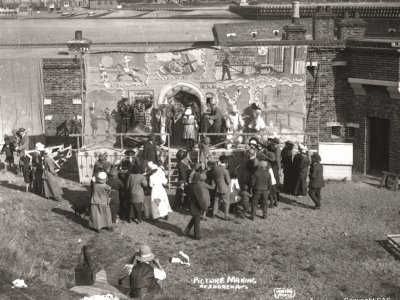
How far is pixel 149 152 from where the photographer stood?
1938 centimetres

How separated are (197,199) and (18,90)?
11.0 metres

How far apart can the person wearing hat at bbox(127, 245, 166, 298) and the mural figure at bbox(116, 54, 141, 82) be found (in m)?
11.4

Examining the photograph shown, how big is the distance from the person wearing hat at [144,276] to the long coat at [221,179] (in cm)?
532

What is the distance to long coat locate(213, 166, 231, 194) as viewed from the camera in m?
16.7

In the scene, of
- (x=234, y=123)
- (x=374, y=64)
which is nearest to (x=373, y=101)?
(x=374, y=64)

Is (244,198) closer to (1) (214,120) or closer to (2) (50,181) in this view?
(1) (214,120)

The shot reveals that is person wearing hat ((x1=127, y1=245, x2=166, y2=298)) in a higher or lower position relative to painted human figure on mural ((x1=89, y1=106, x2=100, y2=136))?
lower

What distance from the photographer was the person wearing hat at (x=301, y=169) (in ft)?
62.0

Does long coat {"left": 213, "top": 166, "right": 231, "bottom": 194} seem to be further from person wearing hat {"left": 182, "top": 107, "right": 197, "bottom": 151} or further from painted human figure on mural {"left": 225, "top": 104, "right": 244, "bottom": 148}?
painted human figure on mural {"left": 225, "top": 104, "right": 244, "bottom": 148}

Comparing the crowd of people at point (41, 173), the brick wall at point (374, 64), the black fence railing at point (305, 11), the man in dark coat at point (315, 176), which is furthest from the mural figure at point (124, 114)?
the black fence railing at point (305, 11)

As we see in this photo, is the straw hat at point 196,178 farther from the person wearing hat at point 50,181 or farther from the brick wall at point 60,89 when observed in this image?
the brick wall at point 60,89

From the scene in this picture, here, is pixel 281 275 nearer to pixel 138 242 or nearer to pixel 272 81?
pixel 138 242

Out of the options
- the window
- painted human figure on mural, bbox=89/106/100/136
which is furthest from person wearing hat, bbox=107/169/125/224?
the window

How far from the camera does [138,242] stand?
624 inches
